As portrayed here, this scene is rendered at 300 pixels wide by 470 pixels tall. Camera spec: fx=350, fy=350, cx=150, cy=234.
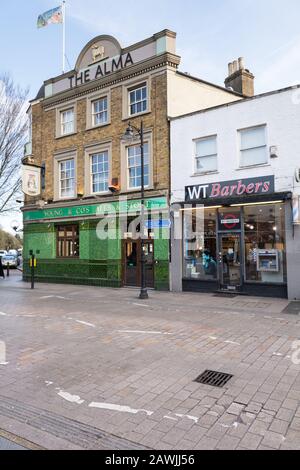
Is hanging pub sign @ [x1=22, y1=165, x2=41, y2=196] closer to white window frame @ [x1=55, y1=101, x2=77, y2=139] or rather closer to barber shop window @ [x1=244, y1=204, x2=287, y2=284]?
white window frame @ [x1=55, y1=101, x2=77, y2=139]

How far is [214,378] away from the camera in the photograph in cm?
512

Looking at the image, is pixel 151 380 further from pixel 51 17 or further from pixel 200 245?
pixel 51 17

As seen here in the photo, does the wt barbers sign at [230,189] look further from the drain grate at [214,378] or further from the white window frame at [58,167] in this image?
the drain grate at [214,378]

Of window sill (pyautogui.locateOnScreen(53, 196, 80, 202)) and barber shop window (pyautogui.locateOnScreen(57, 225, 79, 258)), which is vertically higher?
window sill (pyautogui.locateOnScreen(53, 196, 80, 202))

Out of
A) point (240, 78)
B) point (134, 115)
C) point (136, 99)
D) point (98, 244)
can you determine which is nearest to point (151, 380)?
point (98, 244)

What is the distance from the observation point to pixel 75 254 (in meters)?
18.9

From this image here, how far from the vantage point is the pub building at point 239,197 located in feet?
39.8

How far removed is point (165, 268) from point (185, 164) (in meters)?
4.48

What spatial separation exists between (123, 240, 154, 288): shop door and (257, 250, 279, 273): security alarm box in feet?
16.0

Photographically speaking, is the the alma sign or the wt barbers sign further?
the the alma sign

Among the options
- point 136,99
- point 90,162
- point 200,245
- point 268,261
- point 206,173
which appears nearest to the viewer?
point 268,261

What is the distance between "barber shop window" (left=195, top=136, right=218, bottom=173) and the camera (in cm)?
1408

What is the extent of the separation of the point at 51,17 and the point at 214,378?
2194cm

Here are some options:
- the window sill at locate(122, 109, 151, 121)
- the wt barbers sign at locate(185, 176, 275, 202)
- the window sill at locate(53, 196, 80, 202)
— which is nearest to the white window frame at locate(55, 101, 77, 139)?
the window sill at locate(53, 196, 80, 202)
